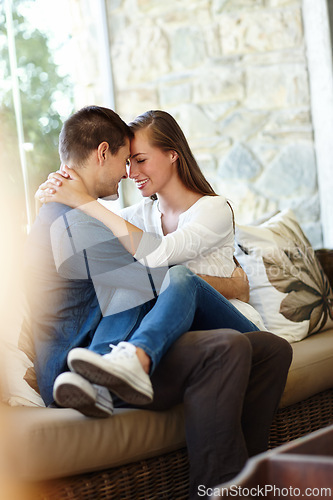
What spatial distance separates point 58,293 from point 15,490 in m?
0.50

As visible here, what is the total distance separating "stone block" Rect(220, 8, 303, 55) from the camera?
3.02 metres

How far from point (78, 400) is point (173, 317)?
0.31m

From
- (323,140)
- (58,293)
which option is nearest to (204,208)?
(58,293)

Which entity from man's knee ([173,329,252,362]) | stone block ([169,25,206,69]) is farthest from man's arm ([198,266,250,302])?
stone block ([169,25,206,69])

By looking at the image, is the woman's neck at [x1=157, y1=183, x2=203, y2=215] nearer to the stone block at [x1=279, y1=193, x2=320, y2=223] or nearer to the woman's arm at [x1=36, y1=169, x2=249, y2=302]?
the woman's arm at [x1=36, y1=169, x2=249, y2=302]

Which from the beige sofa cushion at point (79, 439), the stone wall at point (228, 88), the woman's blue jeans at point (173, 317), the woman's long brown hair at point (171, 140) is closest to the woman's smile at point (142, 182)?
→ the woman's long brown hair at point (171, 140)

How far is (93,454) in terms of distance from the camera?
1.36 m

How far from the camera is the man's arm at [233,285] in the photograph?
6.20 feet

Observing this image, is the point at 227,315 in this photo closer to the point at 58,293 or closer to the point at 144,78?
the point at 58,293

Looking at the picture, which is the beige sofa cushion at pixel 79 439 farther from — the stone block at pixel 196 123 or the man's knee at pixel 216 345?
the stone block at pixel 196 123

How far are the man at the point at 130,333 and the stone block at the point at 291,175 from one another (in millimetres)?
1567

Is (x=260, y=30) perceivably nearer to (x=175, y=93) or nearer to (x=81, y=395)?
(x=175, y=93)

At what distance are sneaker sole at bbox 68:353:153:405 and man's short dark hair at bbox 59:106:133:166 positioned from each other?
0.73 meters

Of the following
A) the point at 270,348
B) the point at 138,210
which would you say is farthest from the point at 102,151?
the point at 270,348
